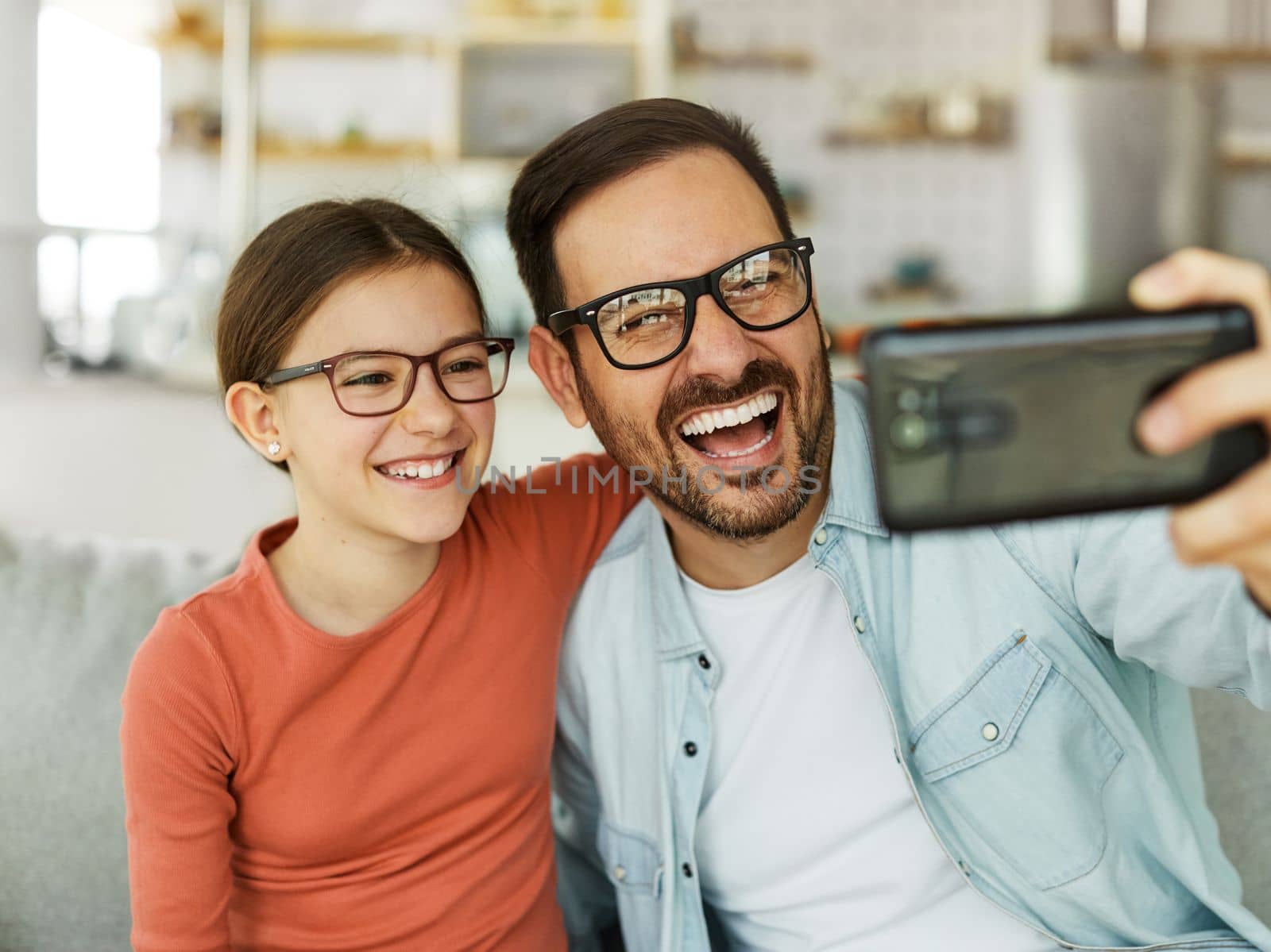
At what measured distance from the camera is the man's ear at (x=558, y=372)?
1341 millimetres

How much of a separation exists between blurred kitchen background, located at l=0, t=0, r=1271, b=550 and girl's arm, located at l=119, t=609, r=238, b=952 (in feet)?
9.08

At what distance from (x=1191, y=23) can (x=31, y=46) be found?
4365 mm

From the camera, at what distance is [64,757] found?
52.8 inches

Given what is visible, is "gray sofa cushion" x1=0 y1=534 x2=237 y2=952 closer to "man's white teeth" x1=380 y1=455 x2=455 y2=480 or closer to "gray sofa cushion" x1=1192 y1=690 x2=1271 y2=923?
"man's white teeth" x1=380 y1=455 x2=455 y2=480

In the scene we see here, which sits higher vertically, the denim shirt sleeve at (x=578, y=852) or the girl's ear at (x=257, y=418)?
the girl's ear at (x=257, y=418)

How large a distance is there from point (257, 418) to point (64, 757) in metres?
0.52

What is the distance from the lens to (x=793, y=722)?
1.22 meters

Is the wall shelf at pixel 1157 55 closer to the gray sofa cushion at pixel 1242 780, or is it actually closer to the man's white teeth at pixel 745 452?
the gray sofa cushion at pixel 1242 780

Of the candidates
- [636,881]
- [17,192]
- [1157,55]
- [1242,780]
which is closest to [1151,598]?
[1242,780]

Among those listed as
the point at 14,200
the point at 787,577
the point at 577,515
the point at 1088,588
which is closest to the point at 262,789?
the point at 577,515

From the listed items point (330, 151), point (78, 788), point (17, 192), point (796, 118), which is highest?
point (796, 118)

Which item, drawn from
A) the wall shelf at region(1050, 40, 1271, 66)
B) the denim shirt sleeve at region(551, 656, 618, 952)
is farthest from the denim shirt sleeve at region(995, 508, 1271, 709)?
the wall shelf at region(1050, 40, 1271, 66)

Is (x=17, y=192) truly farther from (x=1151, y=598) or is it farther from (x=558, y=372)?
(x=1151, y=598)

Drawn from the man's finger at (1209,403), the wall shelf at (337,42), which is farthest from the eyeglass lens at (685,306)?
the wall shelf at (337,42)
